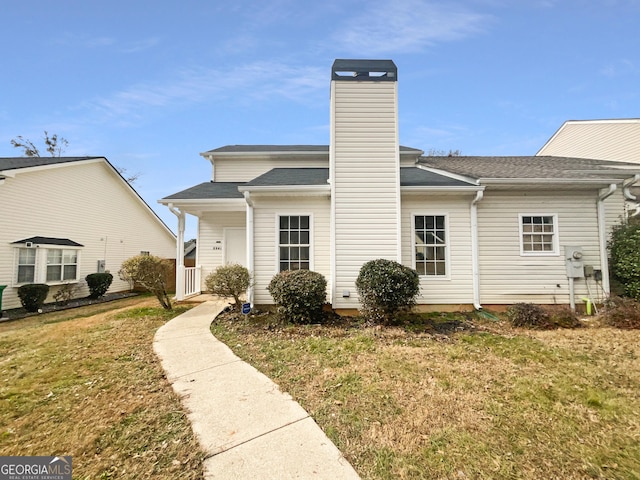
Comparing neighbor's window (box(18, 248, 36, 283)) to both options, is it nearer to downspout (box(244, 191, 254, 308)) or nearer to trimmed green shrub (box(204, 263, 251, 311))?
trimmed green shrub (box(204, 263, 251, 311))

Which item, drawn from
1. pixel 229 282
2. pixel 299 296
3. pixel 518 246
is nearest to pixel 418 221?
pixel 518 246

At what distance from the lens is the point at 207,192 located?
9.77 m

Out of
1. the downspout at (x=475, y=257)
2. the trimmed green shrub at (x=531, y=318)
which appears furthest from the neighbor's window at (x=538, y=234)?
the trimmed green shrub at (x=531, y=318)

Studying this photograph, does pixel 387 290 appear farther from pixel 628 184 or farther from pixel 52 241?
pixel 52 241

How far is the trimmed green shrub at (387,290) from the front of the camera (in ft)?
20.1

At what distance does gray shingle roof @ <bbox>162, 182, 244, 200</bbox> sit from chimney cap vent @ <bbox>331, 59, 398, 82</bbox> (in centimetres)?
479

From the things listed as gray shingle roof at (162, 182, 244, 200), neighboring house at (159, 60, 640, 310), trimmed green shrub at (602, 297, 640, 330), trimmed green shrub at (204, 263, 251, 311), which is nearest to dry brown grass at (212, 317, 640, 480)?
trimmed green shrub at (602, 297, 640, 330)

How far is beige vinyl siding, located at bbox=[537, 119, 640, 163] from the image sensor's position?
12.6m

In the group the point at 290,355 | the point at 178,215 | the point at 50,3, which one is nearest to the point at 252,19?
the point at 50,3

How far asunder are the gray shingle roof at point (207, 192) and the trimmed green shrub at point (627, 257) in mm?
11143

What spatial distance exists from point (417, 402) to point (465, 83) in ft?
42.4

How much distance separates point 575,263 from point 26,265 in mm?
18052

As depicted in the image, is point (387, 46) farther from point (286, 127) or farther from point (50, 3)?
point (50, 3)

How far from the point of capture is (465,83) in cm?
1170
